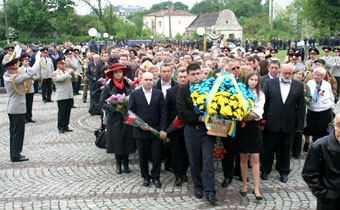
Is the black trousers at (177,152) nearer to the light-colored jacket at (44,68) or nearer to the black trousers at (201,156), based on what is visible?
the black trousers at (201,156)

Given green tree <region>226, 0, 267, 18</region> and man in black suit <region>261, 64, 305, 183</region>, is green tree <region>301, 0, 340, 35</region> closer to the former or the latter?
man in black suit <region>261, 64, 305, 183</region>

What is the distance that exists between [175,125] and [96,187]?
1.74 meters

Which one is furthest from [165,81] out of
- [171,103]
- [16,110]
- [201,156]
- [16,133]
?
[16,133]

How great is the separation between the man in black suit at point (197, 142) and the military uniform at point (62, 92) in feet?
18.0

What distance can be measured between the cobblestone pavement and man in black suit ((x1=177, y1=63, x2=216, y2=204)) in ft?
0.88

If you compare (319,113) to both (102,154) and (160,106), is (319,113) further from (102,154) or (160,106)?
(102,154)

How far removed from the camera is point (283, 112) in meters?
7.44

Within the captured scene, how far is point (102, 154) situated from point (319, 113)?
4.68 m

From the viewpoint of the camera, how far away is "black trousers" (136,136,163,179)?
7312 mm

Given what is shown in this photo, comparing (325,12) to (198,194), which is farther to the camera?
(325,12)

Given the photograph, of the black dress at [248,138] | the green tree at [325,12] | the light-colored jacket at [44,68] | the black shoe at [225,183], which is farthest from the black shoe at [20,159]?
the green tree at [325,12]

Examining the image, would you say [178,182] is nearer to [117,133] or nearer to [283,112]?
[117,133]

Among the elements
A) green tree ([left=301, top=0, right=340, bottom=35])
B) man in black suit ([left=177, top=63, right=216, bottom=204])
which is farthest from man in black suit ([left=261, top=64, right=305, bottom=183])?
green tree ([left=301, top=0, right=340, bottom=35])

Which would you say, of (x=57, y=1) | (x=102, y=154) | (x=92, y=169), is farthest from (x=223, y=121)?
(x=57, y=1)
